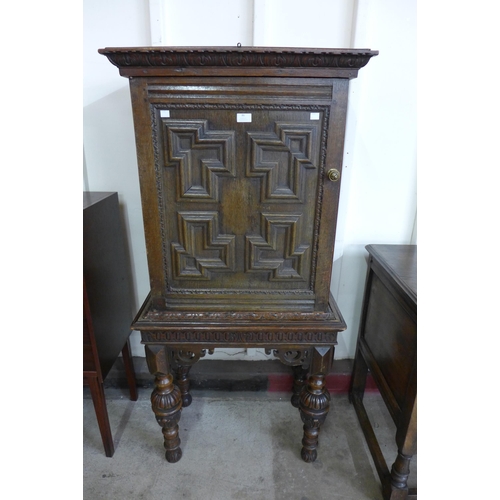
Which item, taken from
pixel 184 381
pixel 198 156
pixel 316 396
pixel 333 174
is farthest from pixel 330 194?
pixel 184 381

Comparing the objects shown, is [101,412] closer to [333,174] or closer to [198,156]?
A: [198,156]

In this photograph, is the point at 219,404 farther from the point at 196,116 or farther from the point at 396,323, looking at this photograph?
the point at 196,116

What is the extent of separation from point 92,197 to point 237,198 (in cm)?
65

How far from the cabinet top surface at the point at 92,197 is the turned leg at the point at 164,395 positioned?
0.55 meters

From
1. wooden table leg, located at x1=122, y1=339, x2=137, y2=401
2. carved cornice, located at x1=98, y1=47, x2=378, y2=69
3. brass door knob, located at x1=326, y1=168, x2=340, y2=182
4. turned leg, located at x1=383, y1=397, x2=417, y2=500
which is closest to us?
carved cornice, located at x1=98, y1=47, x2=378, y2=69

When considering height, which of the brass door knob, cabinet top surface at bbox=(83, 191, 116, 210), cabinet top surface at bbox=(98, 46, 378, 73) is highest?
cabinet top surface at bbox=(98, 46, 378, 73)

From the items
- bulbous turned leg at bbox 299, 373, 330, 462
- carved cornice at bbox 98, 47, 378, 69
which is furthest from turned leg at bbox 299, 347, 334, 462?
carved cornice at bbox 98, 47, 378, 69

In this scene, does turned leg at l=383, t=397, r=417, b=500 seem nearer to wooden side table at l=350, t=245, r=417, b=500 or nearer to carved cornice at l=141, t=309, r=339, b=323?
wooden side table at l=350, t=245, r=417, b=500

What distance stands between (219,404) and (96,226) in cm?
103

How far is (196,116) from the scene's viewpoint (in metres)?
0.96

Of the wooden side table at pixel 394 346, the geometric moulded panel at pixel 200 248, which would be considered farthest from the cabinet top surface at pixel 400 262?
the geometric moulded panel at pixel 200 248

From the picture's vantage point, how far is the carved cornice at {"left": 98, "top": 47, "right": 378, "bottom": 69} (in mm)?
868

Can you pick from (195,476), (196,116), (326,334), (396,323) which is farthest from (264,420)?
(196,116)

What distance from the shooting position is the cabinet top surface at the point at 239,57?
0.87 meters
